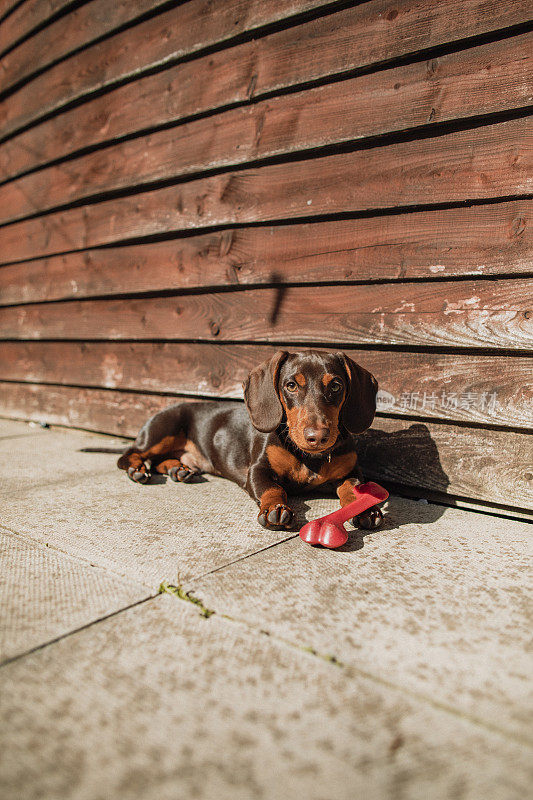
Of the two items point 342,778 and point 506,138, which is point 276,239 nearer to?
point 506,138

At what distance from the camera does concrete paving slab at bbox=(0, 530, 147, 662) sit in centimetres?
147

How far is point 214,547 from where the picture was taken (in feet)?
6.87

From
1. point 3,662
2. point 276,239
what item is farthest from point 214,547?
point 276,239

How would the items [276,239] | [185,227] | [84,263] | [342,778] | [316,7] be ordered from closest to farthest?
1. [342,778]
2. [316,7]
3. [276,239]
4. [185,227]
5. [84,263]

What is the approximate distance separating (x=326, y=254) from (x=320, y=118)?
74cm

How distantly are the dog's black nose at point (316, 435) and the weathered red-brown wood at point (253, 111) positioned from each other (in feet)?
5.33

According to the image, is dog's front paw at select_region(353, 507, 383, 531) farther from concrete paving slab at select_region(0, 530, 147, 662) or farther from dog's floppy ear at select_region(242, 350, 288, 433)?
concrete paving slab at select_region(0, 530, 147, 662)

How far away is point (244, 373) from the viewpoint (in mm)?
3512

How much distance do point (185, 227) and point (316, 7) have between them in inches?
58.7

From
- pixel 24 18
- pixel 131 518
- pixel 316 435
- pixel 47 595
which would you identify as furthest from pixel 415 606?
pixel 24 18

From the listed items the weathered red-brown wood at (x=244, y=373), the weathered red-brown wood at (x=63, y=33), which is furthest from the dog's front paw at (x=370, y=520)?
the weathered red-brown wood at (x=63, y=33)

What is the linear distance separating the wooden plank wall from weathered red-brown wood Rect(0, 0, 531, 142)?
0.04 feet

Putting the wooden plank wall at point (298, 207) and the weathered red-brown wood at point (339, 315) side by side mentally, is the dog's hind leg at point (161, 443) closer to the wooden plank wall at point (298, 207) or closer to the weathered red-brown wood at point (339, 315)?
the wooden plank wall at point (298, 207)

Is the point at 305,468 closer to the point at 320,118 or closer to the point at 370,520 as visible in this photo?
the point at 370,520
